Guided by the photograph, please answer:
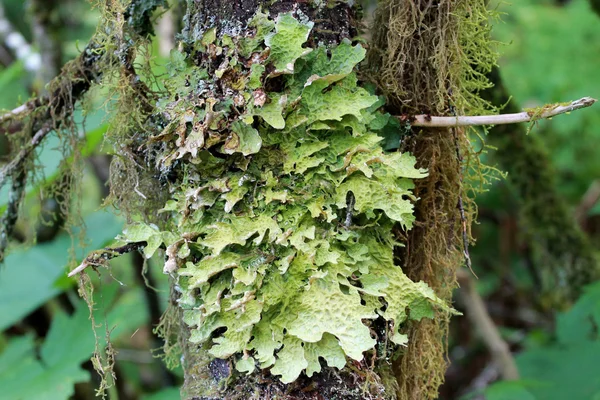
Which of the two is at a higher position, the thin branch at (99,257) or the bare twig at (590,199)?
the thin branch at (99,257)

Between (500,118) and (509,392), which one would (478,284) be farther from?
(500,118)

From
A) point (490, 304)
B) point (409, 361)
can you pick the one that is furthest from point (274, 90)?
point (490, 304)

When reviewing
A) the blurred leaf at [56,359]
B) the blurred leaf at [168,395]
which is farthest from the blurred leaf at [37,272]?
the blurred leaf at [168,395]

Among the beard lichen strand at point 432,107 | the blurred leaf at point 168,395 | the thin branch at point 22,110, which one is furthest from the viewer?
the blurred leaf at point 168,395

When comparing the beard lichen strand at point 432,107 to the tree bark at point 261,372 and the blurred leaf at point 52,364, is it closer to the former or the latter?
the tree bark at point 261,372

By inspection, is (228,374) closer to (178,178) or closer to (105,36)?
(178,178)

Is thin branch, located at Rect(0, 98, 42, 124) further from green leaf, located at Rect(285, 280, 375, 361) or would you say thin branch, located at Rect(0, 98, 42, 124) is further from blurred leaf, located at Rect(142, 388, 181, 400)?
blurred leaf, located at Rect(142, 388, 181, 400)

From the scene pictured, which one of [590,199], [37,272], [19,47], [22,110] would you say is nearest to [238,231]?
[22,110]
